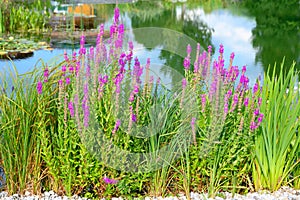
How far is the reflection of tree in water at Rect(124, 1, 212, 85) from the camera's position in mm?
10648

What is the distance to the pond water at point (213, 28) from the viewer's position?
10.0m

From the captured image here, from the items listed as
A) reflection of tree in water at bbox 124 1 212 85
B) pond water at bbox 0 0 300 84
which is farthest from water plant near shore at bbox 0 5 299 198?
reflection of tree in water at bbox 124 1 212 85

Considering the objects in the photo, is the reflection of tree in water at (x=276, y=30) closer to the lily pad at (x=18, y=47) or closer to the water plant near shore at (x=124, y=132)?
the lily pad at (x=18, y=47)

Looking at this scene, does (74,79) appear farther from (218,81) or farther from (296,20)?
(296,20)

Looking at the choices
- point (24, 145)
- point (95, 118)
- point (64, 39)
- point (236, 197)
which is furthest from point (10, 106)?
point (64, 39)

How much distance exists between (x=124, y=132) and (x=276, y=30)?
12.2 m

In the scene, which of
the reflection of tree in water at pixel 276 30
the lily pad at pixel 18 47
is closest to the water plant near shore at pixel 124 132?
the reflection of tree in water at pixel 276 30

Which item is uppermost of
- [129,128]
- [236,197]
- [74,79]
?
[74,79]

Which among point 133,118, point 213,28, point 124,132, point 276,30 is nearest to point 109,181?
point 124,132

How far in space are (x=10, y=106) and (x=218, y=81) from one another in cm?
147

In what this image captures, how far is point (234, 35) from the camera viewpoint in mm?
13500

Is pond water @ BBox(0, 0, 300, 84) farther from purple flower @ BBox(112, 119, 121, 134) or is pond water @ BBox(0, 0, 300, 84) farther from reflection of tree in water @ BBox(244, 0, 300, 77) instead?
purple flower @ BBox(112, 119, 121, 134)

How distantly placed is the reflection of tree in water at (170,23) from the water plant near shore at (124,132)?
19.9ft

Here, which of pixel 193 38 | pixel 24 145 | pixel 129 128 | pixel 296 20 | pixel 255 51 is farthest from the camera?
pixel 296 20
